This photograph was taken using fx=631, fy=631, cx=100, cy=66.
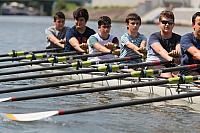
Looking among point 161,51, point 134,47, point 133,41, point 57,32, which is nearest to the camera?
point 161,51

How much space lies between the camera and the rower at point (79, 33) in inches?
559

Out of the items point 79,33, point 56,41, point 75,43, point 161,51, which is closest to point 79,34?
point 79,33

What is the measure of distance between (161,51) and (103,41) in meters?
2.28

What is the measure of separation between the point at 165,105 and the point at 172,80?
4.81ft

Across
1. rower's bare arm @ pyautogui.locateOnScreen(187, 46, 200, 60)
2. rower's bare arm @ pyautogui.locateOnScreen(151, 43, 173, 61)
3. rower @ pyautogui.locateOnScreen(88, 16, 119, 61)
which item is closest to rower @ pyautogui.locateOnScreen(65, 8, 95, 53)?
rower @ pyautogui.locateOnScreen(88, 16, 119, 61)

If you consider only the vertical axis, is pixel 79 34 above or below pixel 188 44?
above

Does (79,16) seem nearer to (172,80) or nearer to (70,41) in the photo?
(70,41)

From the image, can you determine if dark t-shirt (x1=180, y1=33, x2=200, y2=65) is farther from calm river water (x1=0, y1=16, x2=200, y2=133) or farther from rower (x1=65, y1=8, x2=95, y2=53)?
rower (x1=65, y1=8, x2=95, y2=53)

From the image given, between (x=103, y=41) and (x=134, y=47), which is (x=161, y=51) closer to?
(x=134, y=47)

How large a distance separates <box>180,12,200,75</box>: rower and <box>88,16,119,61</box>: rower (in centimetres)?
257

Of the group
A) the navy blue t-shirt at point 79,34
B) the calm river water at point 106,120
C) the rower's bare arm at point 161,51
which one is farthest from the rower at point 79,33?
the calm river water at point 106,120

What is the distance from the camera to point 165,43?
465 inches

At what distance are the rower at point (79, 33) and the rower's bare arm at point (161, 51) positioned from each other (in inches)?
108

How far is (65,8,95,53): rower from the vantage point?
46.6 feet
